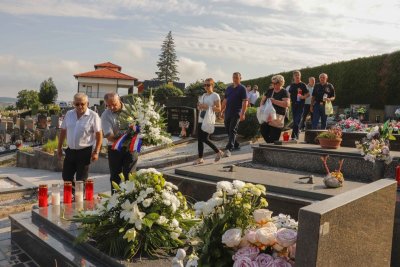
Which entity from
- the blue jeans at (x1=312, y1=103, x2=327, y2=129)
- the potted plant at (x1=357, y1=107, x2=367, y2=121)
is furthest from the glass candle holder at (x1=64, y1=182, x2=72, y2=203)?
the potted plant at (x1=357, y1=107, x2=367, y2=121)

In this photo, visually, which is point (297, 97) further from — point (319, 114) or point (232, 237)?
point (232, 237)

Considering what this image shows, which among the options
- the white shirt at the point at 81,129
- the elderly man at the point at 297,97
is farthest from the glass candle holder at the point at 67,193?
the elderly man at the point at 297,97

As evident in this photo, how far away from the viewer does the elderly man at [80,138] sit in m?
5.42

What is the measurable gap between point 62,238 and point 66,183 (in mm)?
1195

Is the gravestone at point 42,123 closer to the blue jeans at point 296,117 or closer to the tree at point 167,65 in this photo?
the blue jeans at point 296,117

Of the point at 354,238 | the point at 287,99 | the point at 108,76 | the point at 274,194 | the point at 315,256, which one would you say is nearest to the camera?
the point at 315,256

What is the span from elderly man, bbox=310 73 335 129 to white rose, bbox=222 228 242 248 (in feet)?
25.6

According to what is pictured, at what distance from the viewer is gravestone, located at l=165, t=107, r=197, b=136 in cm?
1377

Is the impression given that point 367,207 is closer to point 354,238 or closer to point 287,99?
point 354,238

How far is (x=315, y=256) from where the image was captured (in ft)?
6.78

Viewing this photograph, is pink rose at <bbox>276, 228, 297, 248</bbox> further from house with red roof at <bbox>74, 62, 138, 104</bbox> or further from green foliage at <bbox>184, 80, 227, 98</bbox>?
house with red roof at <bbox>74, 62, 138, 104</bbox>

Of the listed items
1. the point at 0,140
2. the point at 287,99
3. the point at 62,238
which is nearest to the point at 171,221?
the point at 62,238

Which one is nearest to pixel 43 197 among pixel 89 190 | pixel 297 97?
pixel 89 190

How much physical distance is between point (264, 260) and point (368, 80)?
2201 cm
